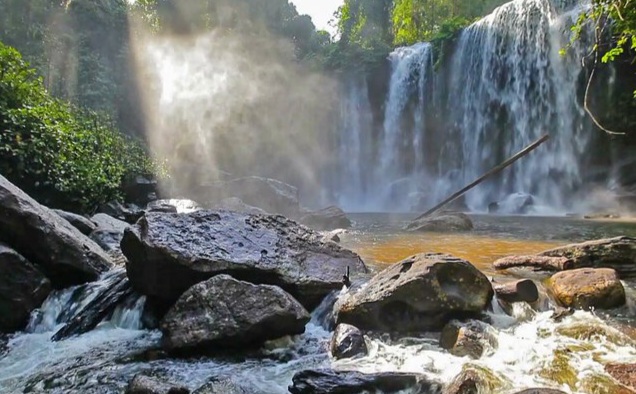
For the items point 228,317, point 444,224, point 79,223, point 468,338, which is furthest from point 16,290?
point 444,224

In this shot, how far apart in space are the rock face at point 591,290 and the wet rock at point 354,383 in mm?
2503

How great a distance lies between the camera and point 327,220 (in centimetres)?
1410

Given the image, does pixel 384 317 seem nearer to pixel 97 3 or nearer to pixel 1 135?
pixel 1 135

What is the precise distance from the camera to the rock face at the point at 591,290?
4.93 metres

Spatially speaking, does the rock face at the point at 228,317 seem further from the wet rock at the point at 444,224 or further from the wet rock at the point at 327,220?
the wet rock at the point at 327,220

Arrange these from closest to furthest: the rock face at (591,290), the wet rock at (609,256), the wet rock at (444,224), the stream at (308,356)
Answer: the stream at (308,356) → the rock face at (591,290) → the wet rock at (609,256) → the wet rock at (444,224)

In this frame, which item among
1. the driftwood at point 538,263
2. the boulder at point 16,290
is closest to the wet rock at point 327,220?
the driftwood at point 538,263

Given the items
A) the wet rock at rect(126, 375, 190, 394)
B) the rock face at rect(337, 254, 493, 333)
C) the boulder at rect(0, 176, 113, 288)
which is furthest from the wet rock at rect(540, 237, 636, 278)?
the boulder at rect(0, 176, 113, 288)

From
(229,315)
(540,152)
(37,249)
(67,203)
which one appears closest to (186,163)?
(67,203)

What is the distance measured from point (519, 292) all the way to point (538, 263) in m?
1.84

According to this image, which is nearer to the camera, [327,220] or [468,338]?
[468,338]

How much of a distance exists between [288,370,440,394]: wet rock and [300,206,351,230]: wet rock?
9847mm

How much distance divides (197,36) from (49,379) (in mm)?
31963

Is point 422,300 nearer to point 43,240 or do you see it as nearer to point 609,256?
point 609,256
